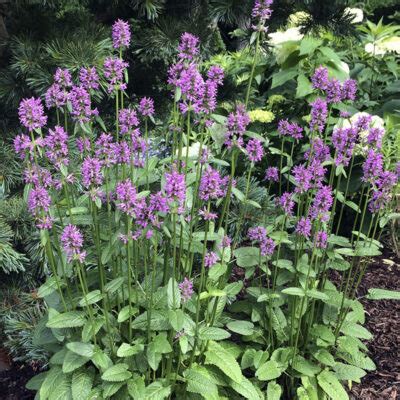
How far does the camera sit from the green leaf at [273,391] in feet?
7.01

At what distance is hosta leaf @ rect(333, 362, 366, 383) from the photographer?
7.34 feet

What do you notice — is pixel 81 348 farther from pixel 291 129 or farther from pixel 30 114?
pixel 291 129

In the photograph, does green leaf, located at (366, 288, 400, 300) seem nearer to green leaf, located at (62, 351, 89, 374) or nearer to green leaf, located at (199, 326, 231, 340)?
green leaf, located at (199, 326, 231, 340)

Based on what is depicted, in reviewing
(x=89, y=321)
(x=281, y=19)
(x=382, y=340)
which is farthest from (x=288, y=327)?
(x=281, y=19)

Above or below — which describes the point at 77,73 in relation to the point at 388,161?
above

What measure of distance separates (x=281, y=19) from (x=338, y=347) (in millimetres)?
1734

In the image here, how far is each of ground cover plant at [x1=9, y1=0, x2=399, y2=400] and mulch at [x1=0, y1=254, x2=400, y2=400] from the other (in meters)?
0.29

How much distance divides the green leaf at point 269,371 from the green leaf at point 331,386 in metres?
0.21

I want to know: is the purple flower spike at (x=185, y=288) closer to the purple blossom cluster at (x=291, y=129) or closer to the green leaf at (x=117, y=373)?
the green leaf at (x=117, y=373)

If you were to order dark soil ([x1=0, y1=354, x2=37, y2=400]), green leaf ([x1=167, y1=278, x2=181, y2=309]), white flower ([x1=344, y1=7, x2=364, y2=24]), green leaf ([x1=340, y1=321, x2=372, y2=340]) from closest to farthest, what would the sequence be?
green leaf ([x1=167, y1=278, x2=181, y2=309]) < green leaf ([x1=340, y1=321, x2=372, y2=340]) < dark soil ([x1=0, y1=354, x2=37, y2=400]) < white flower ([x1=344, y1=7, x2=364, y2=24])

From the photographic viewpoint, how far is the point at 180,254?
189cm

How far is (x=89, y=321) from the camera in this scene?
1.88 m

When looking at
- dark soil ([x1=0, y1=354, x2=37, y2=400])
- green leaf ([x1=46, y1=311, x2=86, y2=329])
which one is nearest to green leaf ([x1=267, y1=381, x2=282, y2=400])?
green leaf ([x1=46, y1=311, x2=86, y2=329])

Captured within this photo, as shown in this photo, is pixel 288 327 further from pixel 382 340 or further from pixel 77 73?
pixel 77 73
